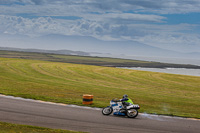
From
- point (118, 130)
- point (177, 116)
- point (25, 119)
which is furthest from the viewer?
point (177, 116)

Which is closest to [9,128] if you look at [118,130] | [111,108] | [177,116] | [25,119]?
[25,119]

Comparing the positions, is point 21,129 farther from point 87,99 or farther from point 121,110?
point 87,99

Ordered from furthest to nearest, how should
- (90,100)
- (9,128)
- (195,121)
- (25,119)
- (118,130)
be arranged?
(90,100) < (195,121) < (25,119) < (118,130) < (9,128)

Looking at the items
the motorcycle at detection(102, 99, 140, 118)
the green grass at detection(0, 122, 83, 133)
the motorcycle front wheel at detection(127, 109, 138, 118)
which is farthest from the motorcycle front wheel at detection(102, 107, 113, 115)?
the green grass at detection(0, 122, 83, 133)

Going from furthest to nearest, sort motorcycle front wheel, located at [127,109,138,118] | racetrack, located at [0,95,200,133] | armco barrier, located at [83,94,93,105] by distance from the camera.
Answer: armco barrier, located at [83,94,93,105] < motorcycle front wheel, located at [127,109,138,118] < racetrack, located at [0,95,200,133]

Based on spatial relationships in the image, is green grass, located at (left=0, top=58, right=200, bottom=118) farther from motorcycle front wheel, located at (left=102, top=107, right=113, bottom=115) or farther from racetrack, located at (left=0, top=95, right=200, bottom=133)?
motorcycle front wheel, located at (left=102, top=107, right=113, bottom=115)

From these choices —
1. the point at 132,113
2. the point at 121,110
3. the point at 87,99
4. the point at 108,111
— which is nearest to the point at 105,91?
the point at 87,99

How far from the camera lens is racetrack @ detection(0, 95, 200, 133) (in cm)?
1477

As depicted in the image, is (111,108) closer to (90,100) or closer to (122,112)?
(122,112)

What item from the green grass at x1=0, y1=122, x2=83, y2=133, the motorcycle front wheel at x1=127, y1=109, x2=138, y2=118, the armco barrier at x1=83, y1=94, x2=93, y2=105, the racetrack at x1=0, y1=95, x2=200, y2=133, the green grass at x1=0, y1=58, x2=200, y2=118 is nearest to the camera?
the green grass at x1=0, y1=122, x2=83, y2=133

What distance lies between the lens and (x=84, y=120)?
16.2m

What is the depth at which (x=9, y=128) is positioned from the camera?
43.6 ft

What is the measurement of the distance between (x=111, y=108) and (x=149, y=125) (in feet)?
11.2

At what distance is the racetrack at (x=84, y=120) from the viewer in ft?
48.4
